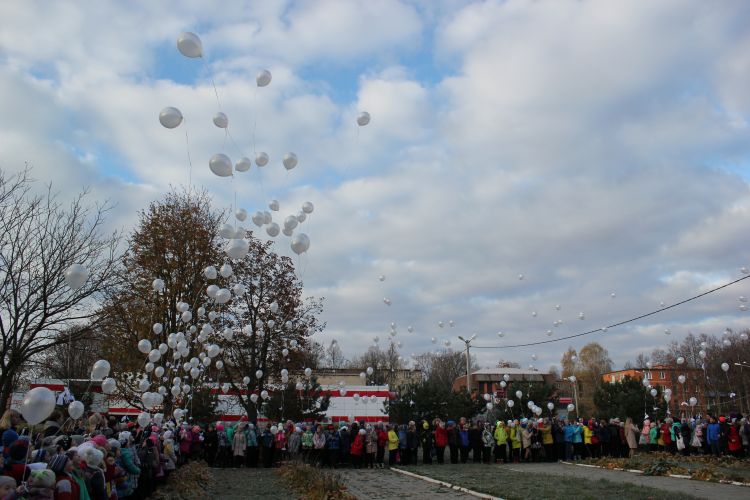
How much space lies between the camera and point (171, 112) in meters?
9.46

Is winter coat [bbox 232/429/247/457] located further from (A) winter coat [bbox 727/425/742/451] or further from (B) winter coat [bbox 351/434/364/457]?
(A) winter coat [bbox 727/425/742/451]

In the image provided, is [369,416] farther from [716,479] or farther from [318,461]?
[716,479]

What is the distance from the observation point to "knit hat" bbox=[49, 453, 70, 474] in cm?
560

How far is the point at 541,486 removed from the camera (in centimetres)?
1150

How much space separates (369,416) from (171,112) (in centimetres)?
2600

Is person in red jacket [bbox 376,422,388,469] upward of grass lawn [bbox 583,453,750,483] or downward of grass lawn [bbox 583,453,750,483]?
upward

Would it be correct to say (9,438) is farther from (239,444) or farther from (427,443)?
(427,443)

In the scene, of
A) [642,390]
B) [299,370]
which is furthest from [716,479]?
[642,390]

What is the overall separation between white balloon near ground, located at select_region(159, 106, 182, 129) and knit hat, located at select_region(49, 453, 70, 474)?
18.2 feet

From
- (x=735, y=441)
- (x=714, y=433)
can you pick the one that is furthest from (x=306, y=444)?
(x=735, y=441)

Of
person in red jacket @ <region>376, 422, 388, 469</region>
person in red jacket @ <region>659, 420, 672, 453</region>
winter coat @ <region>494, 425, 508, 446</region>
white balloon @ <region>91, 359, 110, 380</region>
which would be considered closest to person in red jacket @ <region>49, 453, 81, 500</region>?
white balloon @ <region>91, 359, 110, 380</region>

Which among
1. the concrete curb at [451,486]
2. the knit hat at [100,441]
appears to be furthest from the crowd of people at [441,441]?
the knit hat at [100,441]

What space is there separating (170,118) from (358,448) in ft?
40.7

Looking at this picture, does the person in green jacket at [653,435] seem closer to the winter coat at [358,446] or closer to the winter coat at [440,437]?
the winter coat at [440,437]
